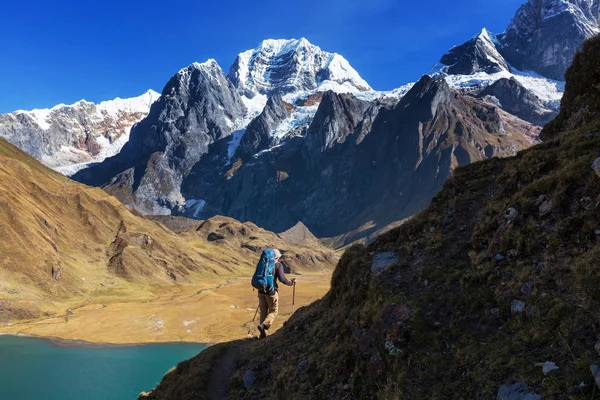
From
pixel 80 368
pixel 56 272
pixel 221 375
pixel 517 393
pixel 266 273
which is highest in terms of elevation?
pixel 266 273

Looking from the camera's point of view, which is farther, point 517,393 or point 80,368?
point 80,368

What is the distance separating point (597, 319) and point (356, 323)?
307 inches

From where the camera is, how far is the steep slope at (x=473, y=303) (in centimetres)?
870

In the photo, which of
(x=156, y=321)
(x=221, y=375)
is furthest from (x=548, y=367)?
(x=156, y=321)

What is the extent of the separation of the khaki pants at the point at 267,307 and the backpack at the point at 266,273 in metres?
0.95

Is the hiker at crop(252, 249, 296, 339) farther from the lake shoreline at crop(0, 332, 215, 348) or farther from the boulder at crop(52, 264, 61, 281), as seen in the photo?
the boulder at crop(52, 264, 61, 281)

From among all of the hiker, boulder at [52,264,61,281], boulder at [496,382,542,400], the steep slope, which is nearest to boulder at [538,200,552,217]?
the steep slope

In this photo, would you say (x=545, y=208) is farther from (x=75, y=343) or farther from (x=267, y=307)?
(x=75, y=343)

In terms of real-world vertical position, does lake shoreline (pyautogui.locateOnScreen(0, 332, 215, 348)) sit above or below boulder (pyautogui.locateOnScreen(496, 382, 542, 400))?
below

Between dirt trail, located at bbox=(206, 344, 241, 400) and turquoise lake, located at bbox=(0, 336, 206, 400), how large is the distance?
47.1 meters

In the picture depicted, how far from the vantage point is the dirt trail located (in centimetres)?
1854

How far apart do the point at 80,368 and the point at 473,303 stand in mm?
83019

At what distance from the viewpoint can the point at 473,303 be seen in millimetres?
11516

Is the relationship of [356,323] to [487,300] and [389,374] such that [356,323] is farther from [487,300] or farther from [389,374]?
[487,300]
